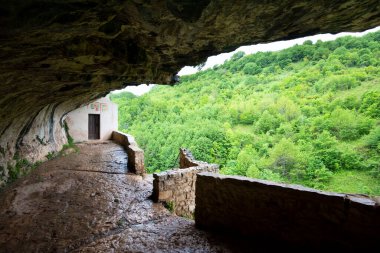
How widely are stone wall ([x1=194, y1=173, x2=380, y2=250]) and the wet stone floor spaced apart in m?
0.38

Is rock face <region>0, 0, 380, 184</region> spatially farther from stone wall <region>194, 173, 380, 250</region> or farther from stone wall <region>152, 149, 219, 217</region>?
stone wall <region>152, 149, 219, 217</region>

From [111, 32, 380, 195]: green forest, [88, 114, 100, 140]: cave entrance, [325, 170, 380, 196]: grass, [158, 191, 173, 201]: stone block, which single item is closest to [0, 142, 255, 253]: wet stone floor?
[158, 191, 173, 201]: stone block

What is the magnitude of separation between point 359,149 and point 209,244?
1232 inches

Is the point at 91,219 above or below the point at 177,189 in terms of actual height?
below

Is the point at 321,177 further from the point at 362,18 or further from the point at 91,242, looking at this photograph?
the point at 91,242

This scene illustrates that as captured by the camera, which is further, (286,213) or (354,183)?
(354,183)

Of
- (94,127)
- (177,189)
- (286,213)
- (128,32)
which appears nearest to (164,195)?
(177,189)

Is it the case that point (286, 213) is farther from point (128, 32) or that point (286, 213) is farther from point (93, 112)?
point (93, 112)

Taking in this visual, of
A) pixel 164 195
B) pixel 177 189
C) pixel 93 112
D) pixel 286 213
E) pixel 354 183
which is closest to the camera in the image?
pixel 286 213

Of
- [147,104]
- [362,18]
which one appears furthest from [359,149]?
[147,104]

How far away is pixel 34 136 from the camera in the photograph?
936cm

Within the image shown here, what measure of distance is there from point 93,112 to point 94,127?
1.21m

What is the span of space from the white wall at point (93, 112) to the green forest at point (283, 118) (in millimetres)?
15537

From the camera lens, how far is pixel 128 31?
3.96m
